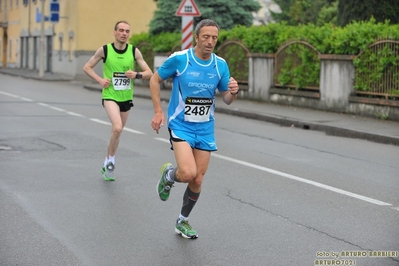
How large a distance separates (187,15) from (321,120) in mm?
6529

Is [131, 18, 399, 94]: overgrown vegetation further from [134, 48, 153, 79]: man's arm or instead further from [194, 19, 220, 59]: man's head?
[194, 19, 220, 59]: man's head

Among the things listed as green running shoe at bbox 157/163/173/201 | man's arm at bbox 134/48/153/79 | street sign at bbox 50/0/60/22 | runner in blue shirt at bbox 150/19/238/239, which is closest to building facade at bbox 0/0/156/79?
street sign at bbox 50/0/60/22

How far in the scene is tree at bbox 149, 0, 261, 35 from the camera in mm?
33469

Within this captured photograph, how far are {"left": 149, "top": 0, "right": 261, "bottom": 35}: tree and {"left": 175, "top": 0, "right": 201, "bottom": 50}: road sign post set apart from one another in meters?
10.0

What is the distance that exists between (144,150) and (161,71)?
5.80m

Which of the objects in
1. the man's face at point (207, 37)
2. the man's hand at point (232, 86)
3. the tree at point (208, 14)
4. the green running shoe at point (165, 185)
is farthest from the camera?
the tree at point (208, 14)

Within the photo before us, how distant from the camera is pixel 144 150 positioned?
1255 centimetres

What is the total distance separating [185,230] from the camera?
6844mm

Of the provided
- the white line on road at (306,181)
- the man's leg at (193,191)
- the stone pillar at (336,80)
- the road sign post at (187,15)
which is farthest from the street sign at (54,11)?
the man's leg at (193,191)

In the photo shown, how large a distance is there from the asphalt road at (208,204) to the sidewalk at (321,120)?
1142 millimetres

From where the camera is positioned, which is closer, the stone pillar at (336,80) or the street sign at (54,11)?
the stone pillar at (336,80)

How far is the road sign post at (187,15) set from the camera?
2286cm

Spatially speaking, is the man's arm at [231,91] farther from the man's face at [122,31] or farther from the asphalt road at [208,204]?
the man's face at [122,31]

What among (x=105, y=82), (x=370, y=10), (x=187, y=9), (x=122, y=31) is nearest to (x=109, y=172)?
(x=105, y=82)
